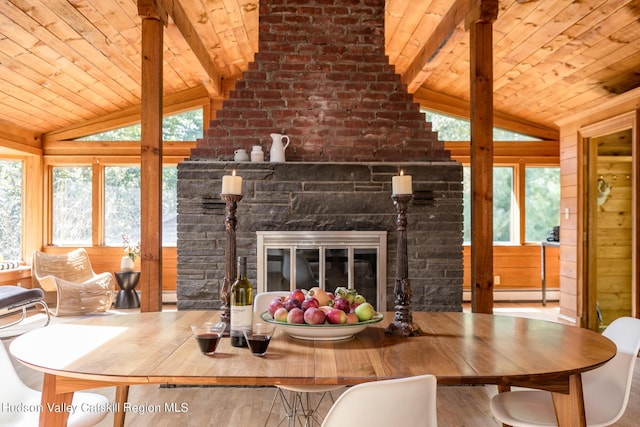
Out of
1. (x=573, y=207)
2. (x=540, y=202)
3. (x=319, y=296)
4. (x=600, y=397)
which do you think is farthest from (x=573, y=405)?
(x=540, y=202)

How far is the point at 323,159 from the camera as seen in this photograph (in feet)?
14.6

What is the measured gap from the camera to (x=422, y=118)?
14.9 feet

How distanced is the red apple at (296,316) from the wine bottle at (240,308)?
141 millimetres

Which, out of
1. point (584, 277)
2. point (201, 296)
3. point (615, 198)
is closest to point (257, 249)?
point (201, 296)

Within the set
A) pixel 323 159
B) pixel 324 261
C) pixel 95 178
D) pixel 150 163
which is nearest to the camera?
pixel 150 163

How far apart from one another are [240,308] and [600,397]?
55.2 inches

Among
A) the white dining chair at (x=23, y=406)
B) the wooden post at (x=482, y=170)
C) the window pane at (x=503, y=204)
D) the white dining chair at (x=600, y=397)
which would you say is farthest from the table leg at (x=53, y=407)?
the window pane at (x=503, y=204)

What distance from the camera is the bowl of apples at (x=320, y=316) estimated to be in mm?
1896

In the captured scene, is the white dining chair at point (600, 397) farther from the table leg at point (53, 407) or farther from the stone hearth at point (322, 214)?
the stone hearth at point (322, 214)

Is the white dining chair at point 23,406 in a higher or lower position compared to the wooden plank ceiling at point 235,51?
lower

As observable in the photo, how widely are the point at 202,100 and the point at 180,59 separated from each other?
1.22 meters

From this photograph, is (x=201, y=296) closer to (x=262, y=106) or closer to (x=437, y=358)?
(x=262, y=106)

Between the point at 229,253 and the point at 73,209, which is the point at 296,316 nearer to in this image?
the point at 229,253

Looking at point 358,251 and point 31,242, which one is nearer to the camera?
point 358,251
